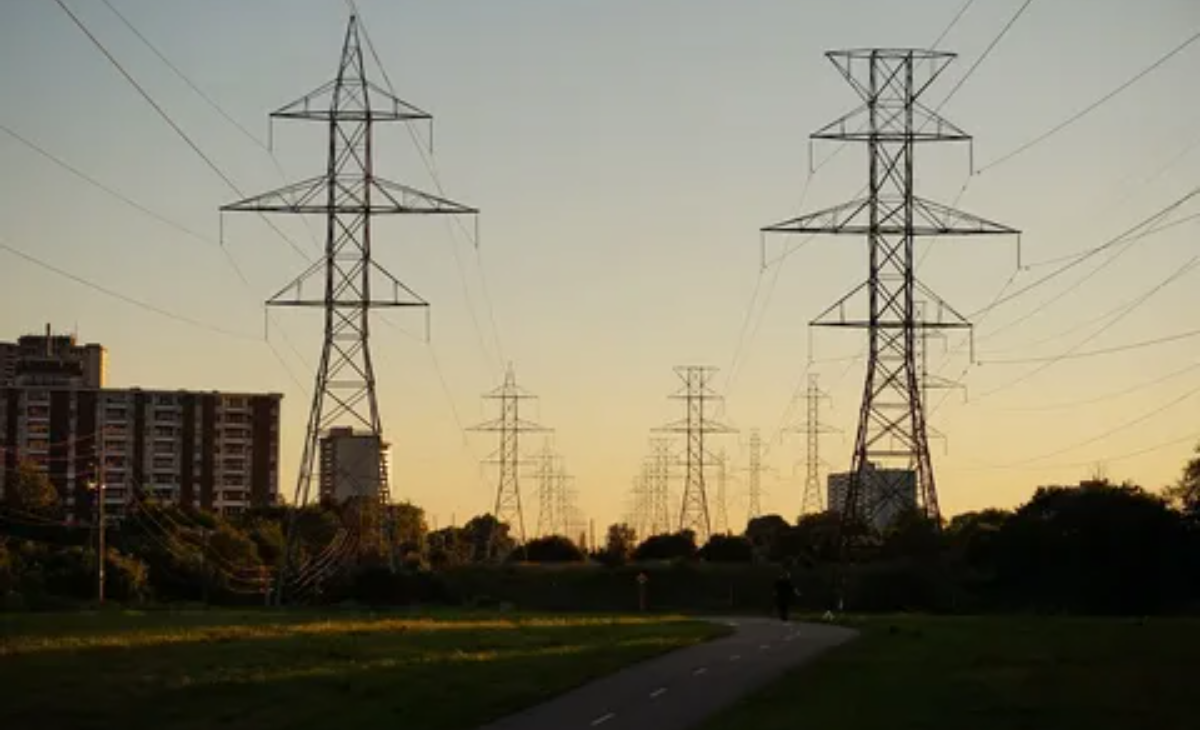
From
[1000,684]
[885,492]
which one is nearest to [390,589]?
[885,492]

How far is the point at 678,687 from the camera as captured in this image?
43.1 m

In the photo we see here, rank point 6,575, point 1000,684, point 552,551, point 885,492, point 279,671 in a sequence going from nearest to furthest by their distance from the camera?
point 1000,684 < point 279,671 < point 885,492 < point 6,575 < point 552,551

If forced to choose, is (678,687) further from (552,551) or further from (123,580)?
(552,551)

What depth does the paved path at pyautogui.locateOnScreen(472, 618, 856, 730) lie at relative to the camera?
35.4 meters

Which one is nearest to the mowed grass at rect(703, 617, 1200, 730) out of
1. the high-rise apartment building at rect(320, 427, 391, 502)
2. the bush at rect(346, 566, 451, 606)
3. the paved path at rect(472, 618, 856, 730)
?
the paved path at rect(472, 618, 856, 730)

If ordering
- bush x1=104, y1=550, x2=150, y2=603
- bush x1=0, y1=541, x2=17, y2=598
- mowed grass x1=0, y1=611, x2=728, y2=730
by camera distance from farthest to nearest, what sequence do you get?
bush x1=104, y1=550, x2=150, y2=603
bush x1=0, y1=541, x2=17, y2=598
mowed grass x1=0, y1=611, x2=728, y2=730

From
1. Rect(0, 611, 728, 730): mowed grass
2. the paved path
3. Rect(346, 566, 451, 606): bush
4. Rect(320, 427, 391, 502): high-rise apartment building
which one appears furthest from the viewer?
Rect(320, 427, 391, 502): high-rise apartment building

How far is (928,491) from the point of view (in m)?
88.6

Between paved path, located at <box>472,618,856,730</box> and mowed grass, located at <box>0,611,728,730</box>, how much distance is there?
2.91ft

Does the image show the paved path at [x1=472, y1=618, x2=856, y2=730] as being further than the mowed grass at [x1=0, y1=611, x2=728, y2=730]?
Yes

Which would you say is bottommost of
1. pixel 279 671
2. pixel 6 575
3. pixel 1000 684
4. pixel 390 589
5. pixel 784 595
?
pixel 1000 684

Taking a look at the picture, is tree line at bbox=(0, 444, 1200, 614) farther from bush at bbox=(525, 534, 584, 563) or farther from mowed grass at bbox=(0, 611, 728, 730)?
mowed grass at bbox=(0, 611, 728, 730)

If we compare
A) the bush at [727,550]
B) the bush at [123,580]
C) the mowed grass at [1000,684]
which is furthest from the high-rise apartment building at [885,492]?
the bush at [123,580]

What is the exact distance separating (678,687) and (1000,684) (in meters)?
7.02
